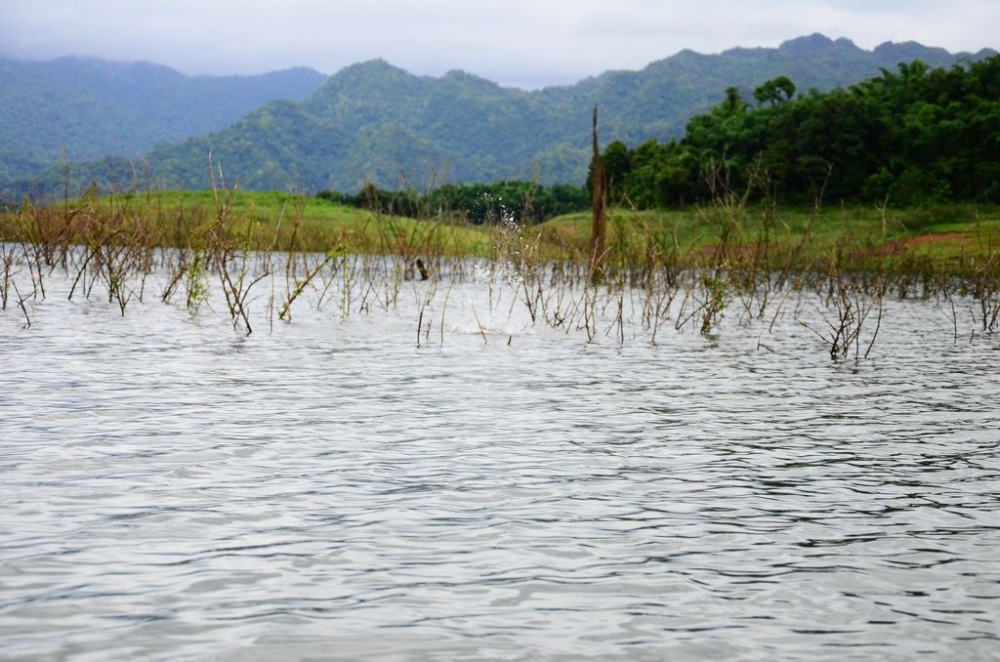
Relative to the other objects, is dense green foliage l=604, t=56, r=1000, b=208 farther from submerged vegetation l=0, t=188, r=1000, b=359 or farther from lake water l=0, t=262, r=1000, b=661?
lake water l=0, t=262, r=1000, b=661

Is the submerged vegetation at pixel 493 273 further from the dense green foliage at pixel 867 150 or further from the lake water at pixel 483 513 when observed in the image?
the dense green foliage at pixel 867 150

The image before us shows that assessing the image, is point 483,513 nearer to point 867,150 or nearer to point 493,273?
point 493,273

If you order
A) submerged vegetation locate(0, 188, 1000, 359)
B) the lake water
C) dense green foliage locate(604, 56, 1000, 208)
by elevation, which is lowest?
the lake water

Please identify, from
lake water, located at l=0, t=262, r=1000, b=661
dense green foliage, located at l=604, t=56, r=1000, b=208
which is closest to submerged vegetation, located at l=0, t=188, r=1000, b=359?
lake water, located at l=0, t=262, r=1000, b=661

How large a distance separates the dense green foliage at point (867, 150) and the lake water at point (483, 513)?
48368mm

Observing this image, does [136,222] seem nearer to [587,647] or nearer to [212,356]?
[212,356]

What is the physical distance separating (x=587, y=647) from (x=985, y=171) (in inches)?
2461

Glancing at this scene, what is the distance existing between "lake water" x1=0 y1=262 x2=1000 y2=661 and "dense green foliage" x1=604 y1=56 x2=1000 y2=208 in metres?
48.4

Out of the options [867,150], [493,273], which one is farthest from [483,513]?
[867,150]

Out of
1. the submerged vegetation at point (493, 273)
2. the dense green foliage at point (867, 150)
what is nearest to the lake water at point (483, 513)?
the submerged vegetation at point (493, 273)

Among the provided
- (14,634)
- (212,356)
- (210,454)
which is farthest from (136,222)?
(14,634)

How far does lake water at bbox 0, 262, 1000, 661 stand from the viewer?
419 cm

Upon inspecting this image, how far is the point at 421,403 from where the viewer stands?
31.7 feet

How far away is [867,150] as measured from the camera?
66.6 m
